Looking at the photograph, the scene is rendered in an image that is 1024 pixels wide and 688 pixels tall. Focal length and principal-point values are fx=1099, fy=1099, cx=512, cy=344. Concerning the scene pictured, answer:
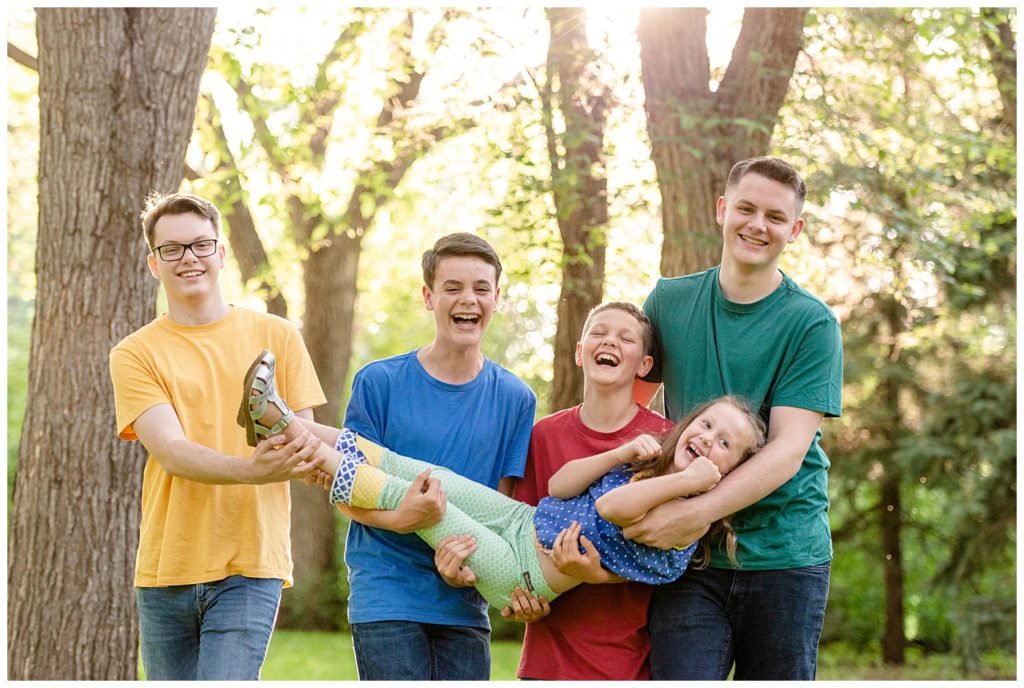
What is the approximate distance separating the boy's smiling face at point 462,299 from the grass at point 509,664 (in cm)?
766

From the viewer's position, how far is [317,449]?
3.17 meters

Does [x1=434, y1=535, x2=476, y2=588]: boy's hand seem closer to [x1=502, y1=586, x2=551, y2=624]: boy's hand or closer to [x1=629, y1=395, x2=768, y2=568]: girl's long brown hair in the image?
[x1=502, y1=586, x2=551, y2=624]: boy's hand

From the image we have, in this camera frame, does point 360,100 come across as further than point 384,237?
No

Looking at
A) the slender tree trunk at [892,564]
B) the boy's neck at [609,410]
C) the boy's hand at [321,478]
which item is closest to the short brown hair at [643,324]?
the boy's neck at [609,410]

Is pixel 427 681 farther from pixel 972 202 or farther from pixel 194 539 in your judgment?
pixel 972 202

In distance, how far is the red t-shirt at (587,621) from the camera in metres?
3.12

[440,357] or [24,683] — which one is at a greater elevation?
[440,357]

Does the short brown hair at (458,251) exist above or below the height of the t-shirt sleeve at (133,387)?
above

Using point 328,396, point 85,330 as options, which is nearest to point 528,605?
point 85,330

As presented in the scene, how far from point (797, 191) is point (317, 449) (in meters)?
1.59

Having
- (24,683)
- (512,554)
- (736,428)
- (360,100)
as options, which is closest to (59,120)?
(24,683)

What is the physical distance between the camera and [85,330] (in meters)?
4.84

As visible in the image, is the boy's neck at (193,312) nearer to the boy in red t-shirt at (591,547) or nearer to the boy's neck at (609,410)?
the boy in red t-shirt at (591,547)

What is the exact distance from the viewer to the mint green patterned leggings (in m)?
3.16
